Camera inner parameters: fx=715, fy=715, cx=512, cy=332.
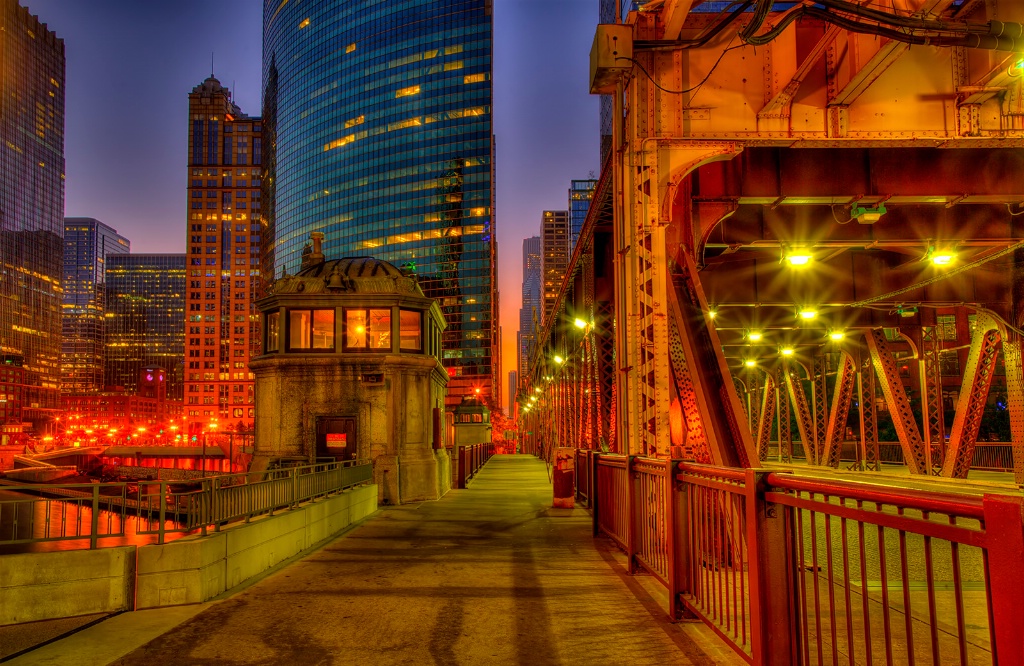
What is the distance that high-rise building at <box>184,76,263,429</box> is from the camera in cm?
17438

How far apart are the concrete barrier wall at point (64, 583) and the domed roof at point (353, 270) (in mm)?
15001

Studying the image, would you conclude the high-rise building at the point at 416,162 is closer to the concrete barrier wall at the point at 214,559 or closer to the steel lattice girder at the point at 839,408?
the steel lattice girder at the point at 839,408

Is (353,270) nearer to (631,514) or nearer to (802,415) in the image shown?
(631,514)

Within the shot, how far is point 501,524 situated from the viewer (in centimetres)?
1589

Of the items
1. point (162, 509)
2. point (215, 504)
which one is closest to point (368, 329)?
point (215, 504)

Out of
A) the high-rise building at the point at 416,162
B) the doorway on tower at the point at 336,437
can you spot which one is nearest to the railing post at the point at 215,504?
the doorway on tower at the point at 336,437

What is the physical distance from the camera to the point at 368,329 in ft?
71.3

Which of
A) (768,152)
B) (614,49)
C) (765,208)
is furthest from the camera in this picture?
(765,208)

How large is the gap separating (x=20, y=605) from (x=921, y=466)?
28990 millimetres

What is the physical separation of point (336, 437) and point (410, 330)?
3947 mm

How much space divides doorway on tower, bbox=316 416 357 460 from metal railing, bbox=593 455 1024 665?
11437 millimetres

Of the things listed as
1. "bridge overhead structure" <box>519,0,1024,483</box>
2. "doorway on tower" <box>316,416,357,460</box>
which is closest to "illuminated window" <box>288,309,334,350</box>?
"doorway on tower" <box>316,416,357,460</box>

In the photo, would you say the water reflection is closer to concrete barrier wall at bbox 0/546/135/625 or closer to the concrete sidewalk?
concrete barrier wall at bbox 0/546/135/625

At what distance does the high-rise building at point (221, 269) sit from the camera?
572ft
